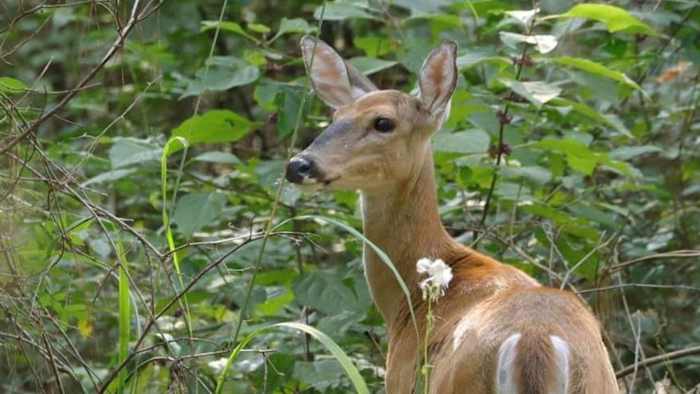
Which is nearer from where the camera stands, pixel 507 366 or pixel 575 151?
pixel 507 366

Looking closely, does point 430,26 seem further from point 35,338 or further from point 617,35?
point 35,338

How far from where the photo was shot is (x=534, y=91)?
17.9ft

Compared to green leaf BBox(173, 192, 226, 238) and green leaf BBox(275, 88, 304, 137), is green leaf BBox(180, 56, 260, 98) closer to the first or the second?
green leaf BBox(275, 88, 304, 137)

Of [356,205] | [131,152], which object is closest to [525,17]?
[356,205]

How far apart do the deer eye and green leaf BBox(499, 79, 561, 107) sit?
0.62 meters

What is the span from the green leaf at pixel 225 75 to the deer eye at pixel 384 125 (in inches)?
35.2

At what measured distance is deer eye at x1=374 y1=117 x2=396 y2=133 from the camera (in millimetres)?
5004

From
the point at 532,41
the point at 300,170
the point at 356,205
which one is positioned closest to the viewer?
the point at 300,170

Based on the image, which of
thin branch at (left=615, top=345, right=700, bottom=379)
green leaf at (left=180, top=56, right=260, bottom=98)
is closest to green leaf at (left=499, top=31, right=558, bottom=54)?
green leaf at (left=180, top=56, right=260, bottom=98)

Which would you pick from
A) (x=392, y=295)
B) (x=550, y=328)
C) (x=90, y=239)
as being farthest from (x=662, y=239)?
(x=550, y=328)

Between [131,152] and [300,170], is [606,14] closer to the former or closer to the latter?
[300,170]

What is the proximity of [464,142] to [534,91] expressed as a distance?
1.12 ft

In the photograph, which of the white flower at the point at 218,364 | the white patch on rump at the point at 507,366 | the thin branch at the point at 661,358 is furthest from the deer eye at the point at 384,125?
the white patch on rump at the point at 507,366

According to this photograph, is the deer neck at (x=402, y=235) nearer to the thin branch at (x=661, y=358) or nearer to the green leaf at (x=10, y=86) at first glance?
the thin branch at (x=661, y=358)
